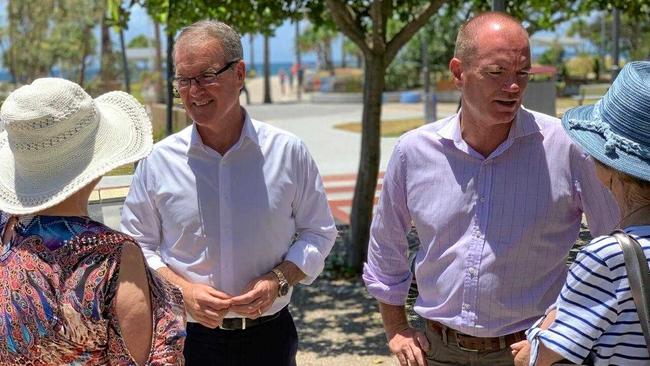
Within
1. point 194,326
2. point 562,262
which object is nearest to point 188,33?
point 194,326

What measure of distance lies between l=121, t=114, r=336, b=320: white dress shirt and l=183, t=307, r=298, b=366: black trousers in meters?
0.09

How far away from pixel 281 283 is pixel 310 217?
30 cm

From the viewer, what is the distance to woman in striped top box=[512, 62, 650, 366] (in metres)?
1.90

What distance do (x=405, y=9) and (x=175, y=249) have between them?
210 inches

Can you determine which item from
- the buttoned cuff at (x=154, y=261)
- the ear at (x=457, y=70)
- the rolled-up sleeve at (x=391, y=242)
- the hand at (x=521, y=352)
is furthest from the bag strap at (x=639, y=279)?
the buttoned cuff at (x=154, y=261)

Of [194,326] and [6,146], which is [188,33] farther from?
[194,326]

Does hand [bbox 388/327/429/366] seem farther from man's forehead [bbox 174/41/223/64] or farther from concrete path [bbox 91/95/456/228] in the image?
man's forehead [bbox 174/41/223/64]

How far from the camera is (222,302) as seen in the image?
2818 mm

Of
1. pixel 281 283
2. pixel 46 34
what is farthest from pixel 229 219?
pixel 46 34

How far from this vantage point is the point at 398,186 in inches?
113

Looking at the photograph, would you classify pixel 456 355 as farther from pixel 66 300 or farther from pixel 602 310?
pixel 66 300

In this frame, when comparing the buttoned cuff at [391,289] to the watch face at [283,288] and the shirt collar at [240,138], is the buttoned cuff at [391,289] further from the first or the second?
the shirt collar at [240,138]

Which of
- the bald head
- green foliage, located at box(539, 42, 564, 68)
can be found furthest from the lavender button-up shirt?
green foliage, located at box(539, 42, 564, 68)

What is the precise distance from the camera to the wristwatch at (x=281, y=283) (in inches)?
116
